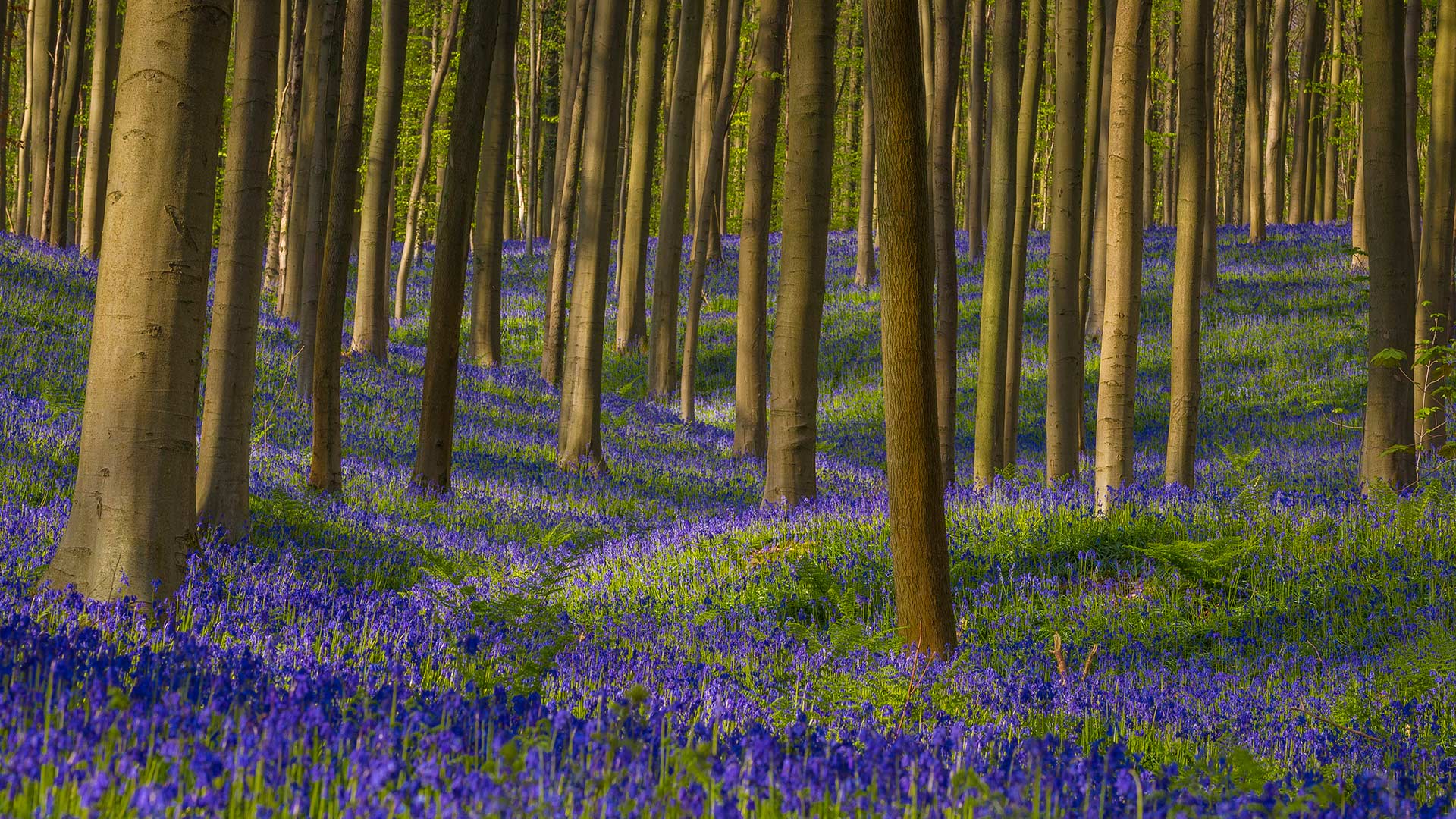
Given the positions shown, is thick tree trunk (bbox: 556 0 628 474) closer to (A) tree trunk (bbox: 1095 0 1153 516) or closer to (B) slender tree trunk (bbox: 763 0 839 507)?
(B) slender tree trunk (bbox: 763 0 839 507)

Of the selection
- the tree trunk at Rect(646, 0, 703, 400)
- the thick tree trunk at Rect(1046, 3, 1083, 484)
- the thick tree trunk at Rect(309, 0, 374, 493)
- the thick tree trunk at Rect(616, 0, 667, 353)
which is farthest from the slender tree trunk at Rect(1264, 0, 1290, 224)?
the thick tree trunk at Rect(309, 0, 374, 493)

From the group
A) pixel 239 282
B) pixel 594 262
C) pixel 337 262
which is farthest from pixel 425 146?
pixel 239 282

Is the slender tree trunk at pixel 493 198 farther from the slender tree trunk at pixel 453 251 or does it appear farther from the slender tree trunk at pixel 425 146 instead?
the slender tree trunk at pixel 453 251

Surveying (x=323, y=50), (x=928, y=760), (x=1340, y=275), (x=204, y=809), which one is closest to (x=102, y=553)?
(x=204, y=809)

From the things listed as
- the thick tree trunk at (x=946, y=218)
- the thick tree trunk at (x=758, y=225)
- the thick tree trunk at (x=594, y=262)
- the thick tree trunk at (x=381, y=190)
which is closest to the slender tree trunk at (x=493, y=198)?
the thick tree trunk at (x=381, y=190)

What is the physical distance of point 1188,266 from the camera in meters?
11.0

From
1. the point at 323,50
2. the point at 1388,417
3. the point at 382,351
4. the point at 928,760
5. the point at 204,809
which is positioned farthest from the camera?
the point at 382,351

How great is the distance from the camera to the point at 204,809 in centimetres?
221

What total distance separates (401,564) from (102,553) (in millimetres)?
2732

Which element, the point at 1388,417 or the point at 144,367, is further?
the point at 1388,417

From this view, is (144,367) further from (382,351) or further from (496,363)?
(496,363)

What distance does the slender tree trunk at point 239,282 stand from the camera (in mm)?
6695

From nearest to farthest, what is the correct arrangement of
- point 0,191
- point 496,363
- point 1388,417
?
point 1388,417 < point 496,363 < point 0,191

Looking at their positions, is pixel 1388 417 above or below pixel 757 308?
below
